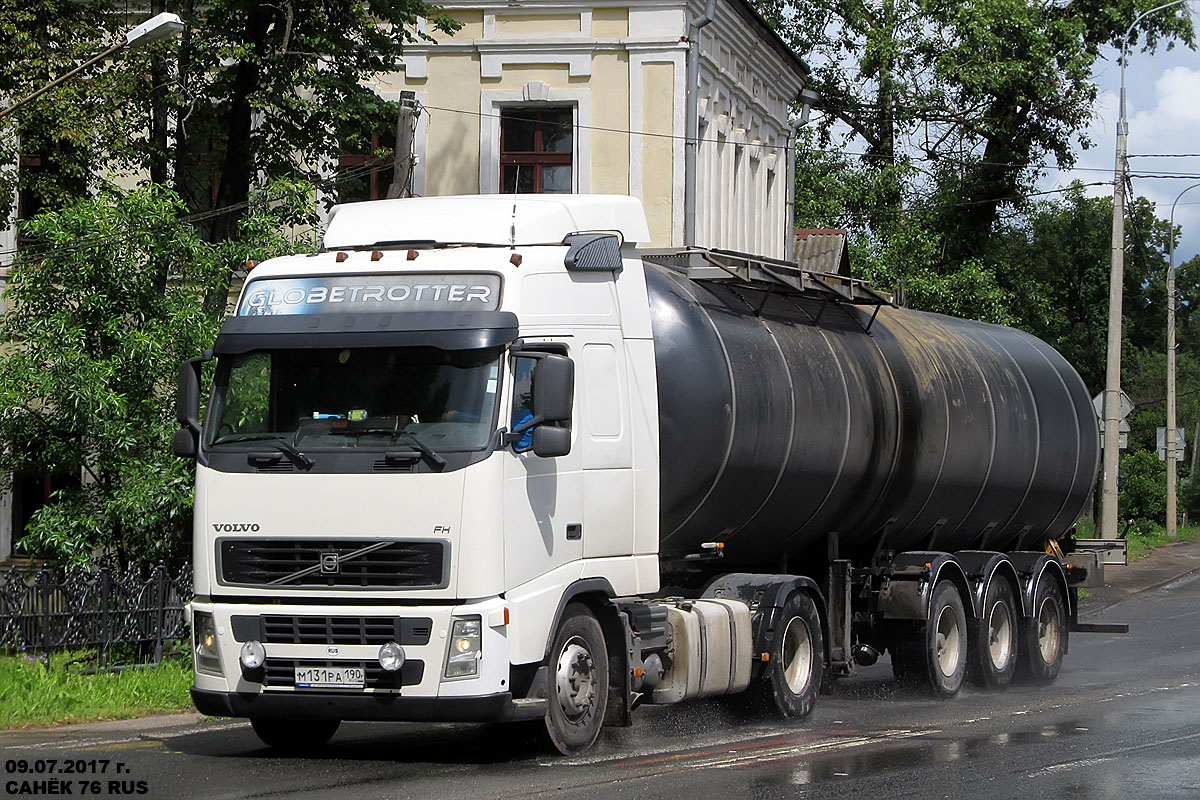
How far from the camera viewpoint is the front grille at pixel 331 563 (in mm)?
9508

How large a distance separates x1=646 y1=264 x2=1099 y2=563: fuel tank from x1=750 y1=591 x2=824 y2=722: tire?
63 centimetres

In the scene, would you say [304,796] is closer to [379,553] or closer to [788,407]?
[379,553]

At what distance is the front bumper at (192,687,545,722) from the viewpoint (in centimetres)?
949

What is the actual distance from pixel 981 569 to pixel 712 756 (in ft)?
21.3

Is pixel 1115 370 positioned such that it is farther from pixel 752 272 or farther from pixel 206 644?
pixel 206 644

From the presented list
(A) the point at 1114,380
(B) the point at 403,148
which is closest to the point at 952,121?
(A) the point at 1114,380

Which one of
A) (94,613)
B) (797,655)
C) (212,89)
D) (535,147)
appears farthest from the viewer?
(535,147)

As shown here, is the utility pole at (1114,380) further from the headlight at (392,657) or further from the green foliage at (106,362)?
the headlight at (392,657)

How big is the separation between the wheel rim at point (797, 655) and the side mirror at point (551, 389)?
3.81 m

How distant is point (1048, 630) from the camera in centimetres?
1742

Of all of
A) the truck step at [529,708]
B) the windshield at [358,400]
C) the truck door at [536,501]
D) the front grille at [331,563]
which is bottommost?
the truck step at [529,708]

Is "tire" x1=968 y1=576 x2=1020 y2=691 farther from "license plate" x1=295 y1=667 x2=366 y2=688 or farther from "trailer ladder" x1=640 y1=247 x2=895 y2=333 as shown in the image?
"license plate" x1=295 y1=667 x2=366 y2=688

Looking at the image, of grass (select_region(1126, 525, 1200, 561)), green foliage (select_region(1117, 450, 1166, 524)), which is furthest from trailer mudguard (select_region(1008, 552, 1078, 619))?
green foliage (select_region(1117, 450, 1166, 524))

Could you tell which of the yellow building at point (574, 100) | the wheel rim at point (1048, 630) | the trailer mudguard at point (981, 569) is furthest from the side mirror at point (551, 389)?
the yellow building at point (574, 100)
